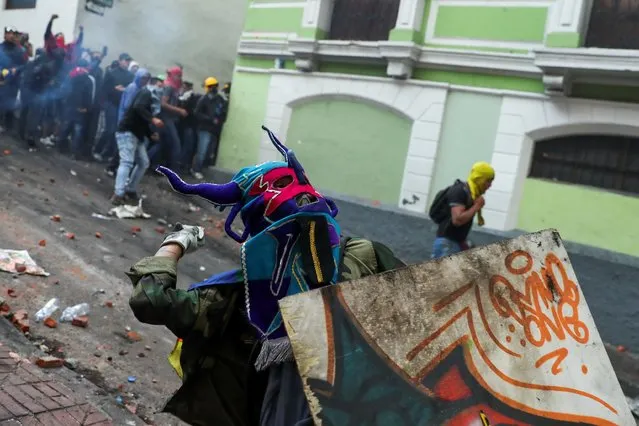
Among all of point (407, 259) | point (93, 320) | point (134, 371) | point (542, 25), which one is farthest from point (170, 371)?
point (542, 25)

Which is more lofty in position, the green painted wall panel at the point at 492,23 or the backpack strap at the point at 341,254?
the green painted wall panel at the point at 492,23

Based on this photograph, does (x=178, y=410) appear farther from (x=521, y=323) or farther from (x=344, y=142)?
(x=344, y=142)

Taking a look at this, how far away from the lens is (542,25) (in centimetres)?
771

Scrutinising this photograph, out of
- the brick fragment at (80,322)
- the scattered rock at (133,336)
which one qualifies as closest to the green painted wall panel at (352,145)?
the scattered rock at (133,336)

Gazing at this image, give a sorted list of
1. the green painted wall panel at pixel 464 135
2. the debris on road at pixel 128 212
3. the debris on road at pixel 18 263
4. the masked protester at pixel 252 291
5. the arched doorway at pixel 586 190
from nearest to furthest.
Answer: the masked protester at pixel 252 291
the debris on road at pixel 18 263
the arched doorway at pixel 586 190
the debris on road at pixel 128 212
the green painted wall panel at pixel 464 135

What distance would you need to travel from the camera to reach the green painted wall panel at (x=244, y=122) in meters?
10.6

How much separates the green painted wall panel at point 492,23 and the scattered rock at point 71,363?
663 centimetres

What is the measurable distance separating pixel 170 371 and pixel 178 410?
231 centimetres

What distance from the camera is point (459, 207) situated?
5.70 meters

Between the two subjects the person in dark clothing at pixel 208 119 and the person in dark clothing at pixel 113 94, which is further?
the person in dark clothing at pixel 208 119

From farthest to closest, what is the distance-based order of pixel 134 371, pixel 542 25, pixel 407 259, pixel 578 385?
pixel 407 259
pixel 542 25
pixel 134 371
pixel 578 385

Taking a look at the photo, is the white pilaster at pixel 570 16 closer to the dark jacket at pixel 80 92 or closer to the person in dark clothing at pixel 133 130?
the person in dark clothing at pixel 133 130

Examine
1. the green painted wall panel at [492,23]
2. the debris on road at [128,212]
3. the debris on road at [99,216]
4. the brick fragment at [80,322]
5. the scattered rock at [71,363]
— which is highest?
the green painted wall panel at [492,23]

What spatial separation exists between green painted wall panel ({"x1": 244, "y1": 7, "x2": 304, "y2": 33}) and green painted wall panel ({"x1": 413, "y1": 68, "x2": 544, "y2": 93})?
2487 mm
